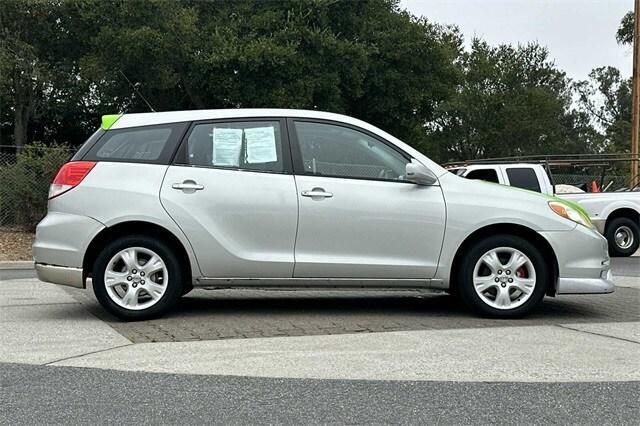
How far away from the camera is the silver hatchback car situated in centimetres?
595

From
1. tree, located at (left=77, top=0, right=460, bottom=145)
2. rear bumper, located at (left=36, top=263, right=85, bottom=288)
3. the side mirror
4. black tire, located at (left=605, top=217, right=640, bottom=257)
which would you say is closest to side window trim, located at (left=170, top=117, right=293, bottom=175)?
the side mirror

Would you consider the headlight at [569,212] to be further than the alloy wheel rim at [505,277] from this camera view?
Yes

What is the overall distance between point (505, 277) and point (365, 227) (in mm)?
1312

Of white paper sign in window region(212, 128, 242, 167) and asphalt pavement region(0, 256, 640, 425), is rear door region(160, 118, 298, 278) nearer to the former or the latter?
white paper sign in window region(212, 128, 242, 167)

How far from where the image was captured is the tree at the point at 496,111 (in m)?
50.2

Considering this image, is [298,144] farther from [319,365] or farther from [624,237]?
[624,237]

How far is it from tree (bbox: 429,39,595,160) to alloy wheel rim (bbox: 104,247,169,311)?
143ft

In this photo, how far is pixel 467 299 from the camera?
6.12 m

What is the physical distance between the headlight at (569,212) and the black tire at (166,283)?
11.0 feet

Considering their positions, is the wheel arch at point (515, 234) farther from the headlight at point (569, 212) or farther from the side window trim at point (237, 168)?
the side window trim at point (237, 168)

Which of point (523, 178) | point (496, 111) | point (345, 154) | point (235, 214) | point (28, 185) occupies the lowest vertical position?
point (235, 214)

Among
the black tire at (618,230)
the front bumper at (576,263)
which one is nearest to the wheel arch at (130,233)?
the front bumper at (576,263)

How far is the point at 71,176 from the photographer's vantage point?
608 centimetres

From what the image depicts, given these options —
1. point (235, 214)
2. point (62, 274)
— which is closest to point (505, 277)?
point (235, 214)
